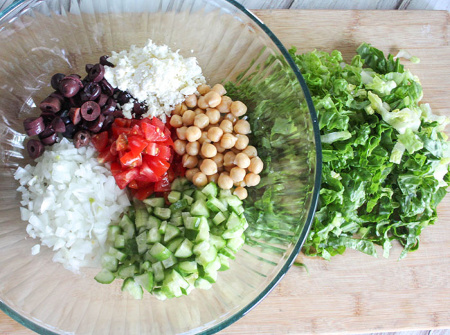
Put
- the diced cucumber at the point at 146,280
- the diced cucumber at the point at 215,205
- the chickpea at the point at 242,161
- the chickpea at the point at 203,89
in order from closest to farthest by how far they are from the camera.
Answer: the diced cucumber at the point at 146,280, the diced cucumber at the point at 215,205, the chickpea at the point at 242,161, the chickpea at the point at 203,89

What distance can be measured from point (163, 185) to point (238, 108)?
0.45 m

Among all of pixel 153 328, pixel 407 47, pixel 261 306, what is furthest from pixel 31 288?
pixel 407 47

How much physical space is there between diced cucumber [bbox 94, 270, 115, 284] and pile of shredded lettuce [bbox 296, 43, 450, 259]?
84cm

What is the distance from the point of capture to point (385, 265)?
78.2 inches

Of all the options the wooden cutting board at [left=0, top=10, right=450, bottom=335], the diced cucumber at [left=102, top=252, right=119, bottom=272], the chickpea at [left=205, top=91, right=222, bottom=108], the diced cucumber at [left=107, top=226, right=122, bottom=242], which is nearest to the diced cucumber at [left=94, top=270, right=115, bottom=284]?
the diced cucumber at [left=102, top=252, right=119, bottom=272]

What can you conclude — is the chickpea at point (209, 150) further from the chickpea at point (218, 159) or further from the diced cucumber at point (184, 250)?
the diced cucumber at point (184, 250)

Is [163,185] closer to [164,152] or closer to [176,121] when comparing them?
[164,152]

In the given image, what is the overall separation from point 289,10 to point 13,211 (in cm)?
154

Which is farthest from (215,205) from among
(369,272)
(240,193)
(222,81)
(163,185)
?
(369,272)

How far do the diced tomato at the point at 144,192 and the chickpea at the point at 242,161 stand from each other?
0.38 meters

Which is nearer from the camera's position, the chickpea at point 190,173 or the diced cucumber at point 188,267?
the diced cucumber at point 188,267

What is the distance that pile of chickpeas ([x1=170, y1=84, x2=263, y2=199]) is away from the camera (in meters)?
1.79

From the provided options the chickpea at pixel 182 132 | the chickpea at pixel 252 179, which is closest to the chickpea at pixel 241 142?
the chickpea at pixel 252 179

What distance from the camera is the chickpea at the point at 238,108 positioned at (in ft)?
5.96
